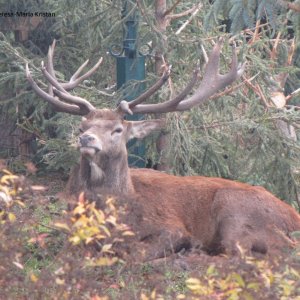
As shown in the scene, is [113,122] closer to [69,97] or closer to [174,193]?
[69,97]

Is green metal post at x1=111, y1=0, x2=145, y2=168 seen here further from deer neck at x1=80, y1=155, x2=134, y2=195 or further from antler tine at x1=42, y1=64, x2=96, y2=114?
deer neck at x1=80, y1=155, x2=134, y2=195

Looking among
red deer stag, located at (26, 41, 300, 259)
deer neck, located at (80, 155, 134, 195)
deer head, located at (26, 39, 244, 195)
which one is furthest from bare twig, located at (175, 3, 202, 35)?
deer neck, located at (80, 155, 134, 195)

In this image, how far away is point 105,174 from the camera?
8.27 m

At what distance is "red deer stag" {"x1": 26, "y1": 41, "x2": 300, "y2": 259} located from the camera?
26.9 ft

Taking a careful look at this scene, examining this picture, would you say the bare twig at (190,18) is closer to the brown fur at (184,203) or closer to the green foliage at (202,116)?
the green foliage at (202,116)

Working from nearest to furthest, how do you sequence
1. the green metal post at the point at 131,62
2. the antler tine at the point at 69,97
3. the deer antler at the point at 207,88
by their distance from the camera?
the antler tine at the point at 69,97 < the deer antler at the point at 207,88 < the green metal post at the point at 131,62

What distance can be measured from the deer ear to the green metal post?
1.93 m

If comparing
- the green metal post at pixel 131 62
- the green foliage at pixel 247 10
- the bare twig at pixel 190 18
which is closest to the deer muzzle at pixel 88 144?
the green foliage at pixel 247 10

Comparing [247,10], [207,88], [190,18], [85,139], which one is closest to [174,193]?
[207,88]

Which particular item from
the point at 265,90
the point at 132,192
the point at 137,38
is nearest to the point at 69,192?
the point at 132,192

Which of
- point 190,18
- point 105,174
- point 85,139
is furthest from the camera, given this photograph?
point 190,18

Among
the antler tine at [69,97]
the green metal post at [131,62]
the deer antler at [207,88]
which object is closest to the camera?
the antler tine at [69,97]

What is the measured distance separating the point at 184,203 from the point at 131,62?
308 cm

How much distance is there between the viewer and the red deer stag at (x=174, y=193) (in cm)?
820
